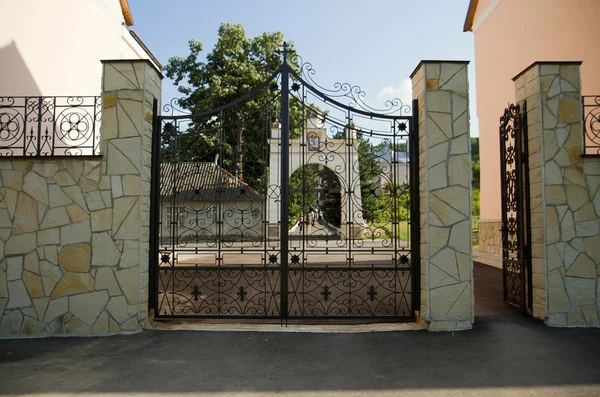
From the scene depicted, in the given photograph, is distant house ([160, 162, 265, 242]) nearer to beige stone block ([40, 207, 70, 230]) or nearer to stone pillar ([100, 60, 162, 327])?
stone pillar ([100, 60, 162, 327])

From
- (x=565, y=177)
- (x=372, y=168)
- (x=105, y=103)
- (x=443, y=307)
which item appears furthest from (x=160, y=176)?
(x=565, y=177)

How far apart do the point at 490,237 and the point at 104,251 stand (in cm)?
1133

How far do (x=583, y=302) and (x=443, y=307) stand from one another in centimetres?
161

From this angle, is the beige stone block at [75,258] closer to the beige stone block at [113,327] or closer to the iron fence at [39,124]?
the beige stone block at [113,327]

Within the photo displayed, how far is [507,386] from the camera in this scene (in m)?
3.45

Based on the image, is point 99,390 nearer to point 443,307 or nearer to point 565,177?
point 443,307

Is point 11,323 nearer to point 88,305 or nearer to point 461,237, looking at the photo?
point 88,305

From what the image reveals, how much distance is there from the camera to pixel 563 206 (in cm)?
504

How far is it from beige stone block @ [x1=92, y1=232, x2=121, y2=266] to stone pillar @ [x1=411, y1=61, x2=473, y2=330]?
3.51m

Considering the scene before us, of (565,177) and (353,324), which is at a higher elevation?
(565,177)

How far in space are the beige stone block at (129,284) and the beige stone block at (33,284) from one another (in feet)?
2.84

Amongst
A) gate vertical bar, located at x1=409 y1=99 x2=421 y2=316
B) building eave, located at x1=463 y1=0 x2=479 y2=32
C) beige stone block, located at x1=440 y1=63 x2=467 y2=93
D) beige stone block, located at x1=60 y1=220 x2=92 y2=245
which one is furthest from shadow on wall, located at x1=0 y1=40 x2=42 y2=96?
building eave, located at x1=463 y1=0 x2=479 y2=32

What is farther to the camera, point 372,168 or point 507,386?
point 372,168

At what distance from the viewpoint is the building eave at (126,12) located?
12102 millimetres
